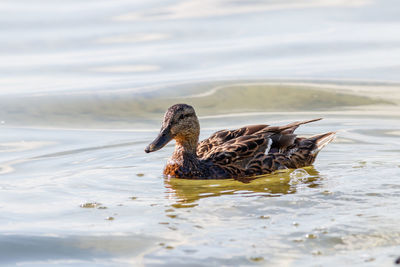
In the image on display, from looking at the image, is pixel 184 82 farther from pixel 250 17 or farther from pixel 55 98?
pixel 250 17

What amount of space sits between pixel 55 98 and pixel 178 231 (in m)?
7.20

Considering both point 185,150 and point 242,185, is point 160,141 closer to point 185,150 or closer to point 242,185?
point 185,150

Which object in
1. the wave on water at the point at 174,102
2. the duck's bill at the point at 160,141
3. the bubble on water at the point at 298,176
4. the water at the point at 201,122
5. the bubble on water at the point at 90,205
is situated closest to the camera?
the water at the point at 201,122

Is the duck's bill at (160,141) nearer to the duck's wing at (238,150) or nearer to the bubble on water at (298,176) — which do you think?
the duck's wing at (238,150)

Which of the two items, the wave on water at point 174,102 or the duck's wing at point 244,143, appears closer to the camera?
the duck's wing at point 244,143

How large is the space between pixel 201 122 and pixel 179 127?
9.53 ft

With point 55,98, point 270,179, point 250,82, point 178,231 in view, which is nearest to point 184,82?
point 250,82

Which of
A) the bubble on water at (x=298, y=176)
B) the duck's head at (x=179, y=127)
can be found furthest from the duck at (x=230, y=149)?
the bubble on water at (x=298, y=176)

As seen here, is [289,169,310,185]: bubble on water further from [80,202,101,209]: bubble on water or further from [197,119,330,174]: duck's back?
[80,202,101,209]: bubble on water

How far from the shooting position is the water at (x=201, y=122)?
6828mm

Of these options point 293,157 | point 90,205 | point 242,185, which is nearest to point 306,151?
point 293,157

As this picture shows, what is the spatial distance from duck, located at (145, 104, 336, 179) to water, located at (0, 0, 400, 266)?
0.71 feet

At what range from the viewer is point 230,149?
970cm

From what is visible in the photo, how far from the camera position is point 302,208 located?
7602mm
